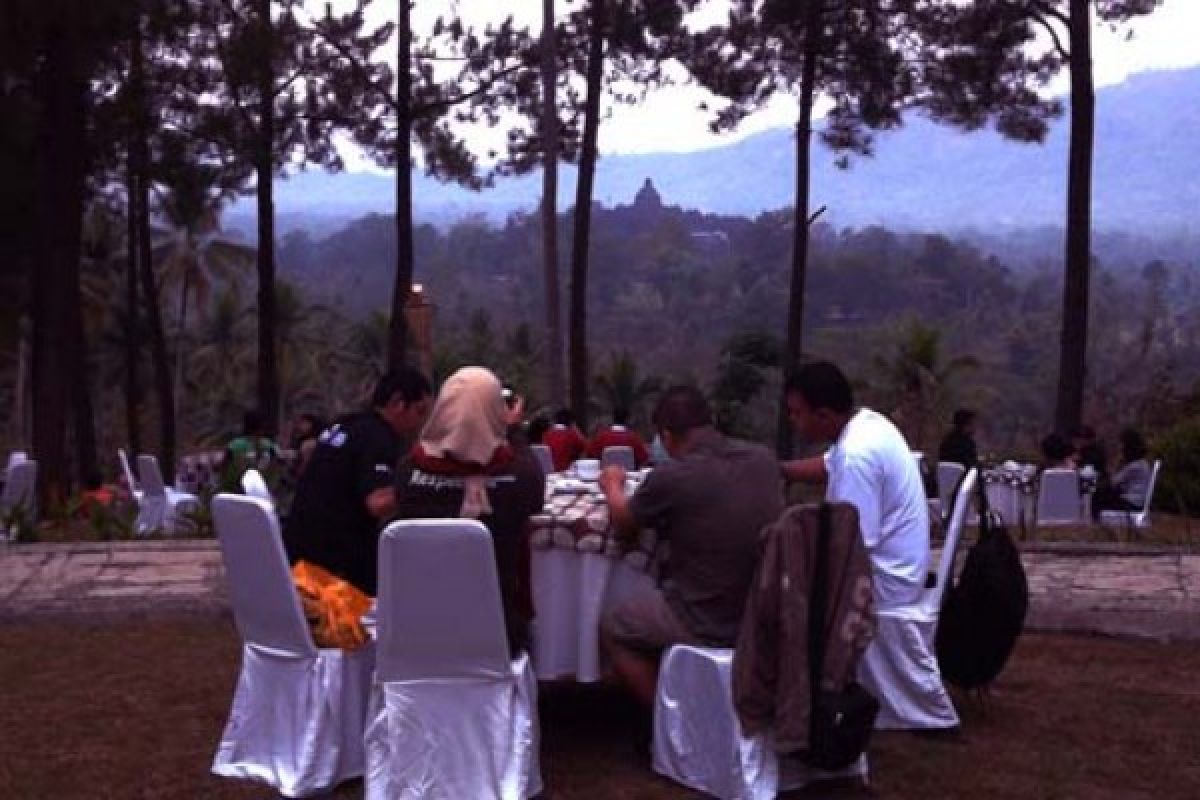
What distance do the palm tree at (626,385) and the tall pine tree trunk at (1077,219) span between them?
2317cm

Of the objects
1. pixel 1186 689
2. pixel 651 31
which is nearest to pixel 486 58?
pixel 651 31

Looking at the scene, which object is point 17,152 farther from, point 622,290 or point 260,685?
point 622,290

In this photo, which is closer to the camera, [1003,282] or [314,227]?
[1003,282]

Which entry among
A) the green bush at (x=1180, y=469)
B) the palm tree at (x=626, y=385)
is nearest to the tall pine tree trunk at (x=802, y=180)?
the green bush at (x=1180, y=469)

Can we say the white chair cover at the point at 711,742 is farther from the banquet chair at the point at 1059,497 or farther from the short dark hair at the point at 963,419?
the short dark hair at the point at 963,419

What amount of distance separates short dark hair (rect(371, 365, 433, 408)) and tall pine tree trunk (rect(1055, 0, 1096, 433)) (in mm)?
13638

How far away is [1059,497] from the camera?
13.2m

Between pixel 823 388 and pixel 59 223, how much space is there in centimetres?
1193

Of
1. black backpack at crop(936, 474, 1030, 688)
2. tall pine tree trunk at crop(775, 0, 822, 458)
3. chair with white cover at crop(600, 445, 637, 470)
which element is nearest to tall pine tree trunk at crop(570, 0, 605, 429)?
tall pine tree trunk at crop(775, 0, 822, 458)

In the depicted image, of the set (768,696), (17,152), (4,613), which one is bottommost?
(4,613)

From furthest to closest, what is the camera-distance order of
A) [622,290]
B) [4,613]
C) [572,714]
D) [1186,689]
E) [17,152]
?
[622,290] → [17,152] → [4,613] → [1186,689] → [572,714]

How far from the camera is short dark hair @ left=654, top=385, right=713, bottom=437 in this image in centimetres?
523

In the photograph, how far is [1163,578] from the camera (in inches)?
→ 357

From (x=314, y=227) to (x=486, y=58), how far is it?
7282cm
